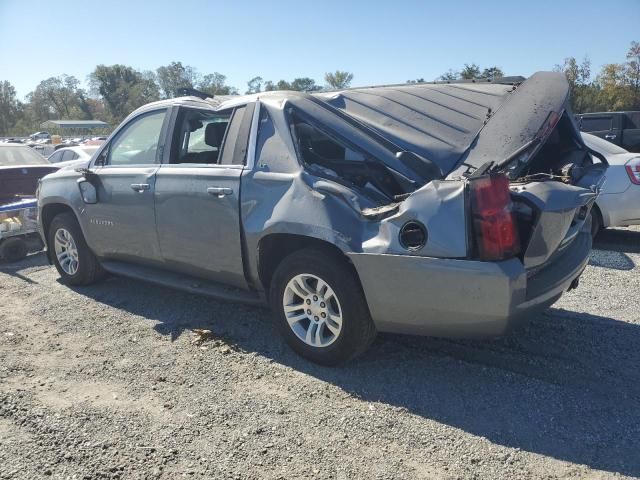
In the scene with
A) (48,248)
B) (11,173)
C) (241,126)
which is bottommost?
(48,248)

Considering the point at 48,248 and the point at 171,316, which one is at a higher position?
the point at 48,248

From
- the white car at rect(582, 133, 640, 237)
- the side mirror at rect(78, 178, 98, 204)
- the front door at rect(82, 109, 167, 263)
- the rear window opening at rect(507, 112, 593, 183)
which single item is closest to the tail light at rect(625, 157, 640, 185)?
the white car at rect(582, 133, 640, 237)

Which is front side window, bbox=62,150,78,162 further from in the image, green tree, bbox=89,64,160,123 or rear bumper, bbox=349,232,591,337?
green tree, bbox=89,64,160,123

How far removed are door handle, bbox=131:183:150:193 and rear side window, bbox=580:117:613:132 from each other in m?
12.9

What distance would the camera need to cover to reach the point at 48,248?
611 centimetres

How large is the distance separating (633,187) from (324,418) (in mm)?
5693

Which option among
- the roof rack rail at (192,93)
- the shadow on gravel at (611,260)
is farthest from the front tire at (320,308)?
the shadow on gravel at (611,260)

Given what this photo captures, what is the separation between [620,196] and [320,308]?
5.13 meters

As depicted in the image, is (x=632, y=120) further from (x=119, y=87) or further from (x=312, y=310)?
(x=119, y=87)

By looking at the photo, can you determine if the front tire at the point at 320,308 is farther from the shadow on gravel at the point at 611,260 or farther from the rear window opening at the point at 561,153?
the shadow on gravel at the point at 611,260

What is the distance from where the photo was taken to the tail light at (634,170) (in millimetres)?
6973

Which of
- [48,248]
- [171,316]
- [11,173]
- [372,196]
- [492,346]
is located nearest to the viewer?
[372,196]

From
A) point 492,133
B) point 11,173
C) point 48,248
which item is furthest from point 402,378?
point 11,173

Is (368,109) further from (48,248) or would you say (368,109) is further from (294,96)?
(48,248)
